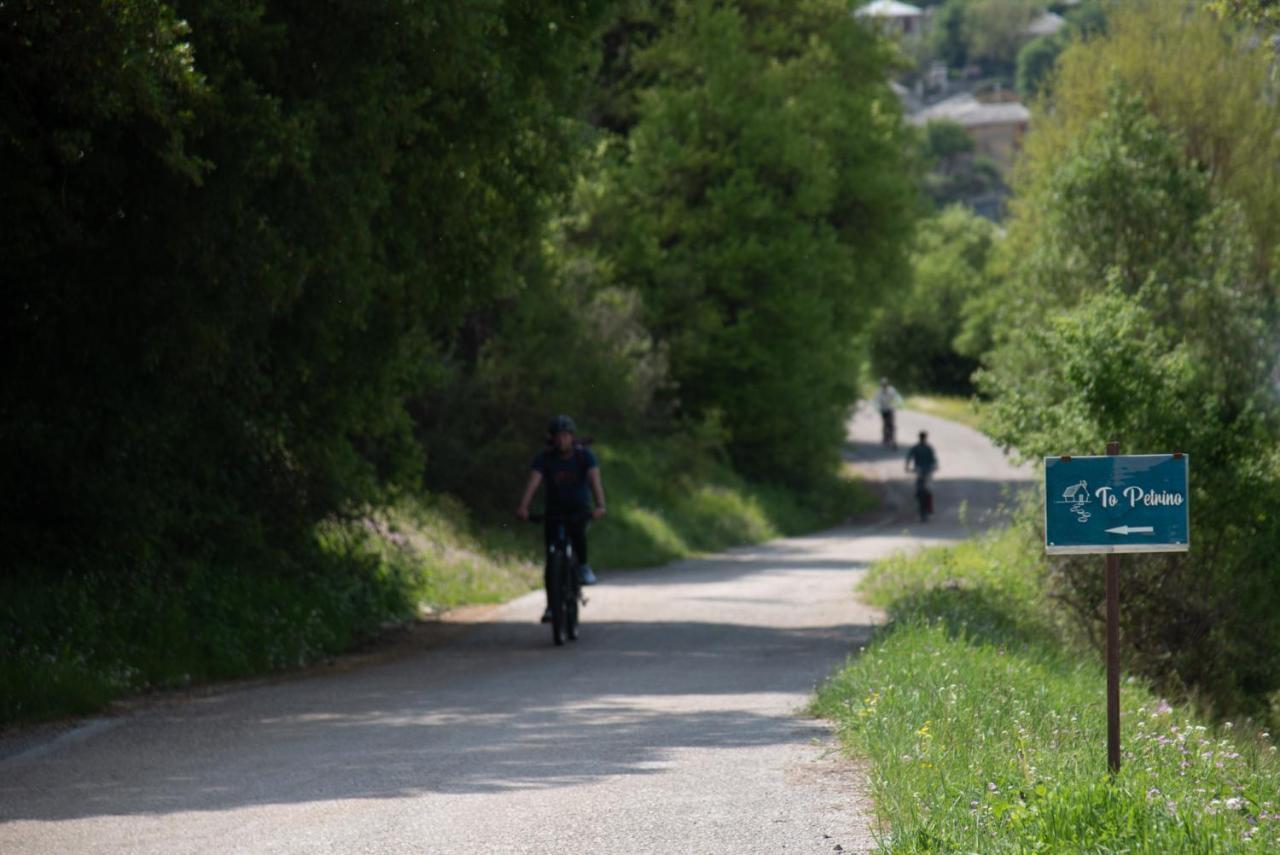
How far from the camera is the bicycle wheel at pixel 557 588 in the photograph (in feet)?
58.5

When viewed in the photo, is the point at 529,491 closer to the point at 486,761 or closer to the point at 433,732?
the point at 433,732

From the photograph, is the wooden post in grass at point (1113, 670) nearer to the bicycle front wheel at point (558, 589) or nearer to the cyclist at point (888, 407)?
the bicycle front wheel at point (558, 589)

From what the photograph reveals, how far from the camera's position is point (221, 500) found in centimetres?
1716

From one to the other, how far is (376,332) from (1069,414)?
6315 mm

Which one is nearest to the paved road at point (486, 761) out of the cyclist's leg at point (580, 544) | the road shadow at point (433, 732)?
the road shadow at point (433, 732)

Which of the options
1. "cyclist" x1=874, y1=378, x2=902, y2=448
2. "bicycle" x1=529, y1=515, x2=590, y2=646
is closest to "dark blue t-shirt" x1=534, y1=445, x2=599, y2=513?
"bicycle" x1=529, y1=515, x2=590, y2=646

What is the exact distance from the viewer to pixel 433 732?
12.0m

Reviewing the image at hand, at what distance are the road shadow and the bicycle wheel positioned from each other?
Answer: 35 cm

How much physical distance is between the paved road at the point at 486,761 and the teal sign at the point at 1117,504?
5.11ft

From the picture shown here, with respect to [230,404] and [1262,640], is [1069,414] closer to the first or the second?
[1262,640]

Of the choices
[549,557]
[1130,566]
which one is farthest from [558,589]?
[1130,566]

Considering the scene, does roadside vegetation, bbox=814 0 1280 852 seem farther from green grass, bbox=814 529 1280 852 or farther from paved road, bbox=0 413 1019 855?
paved road, bbox=0 413 1019 855

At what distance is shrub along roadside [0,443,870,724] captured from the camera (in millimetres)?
13789

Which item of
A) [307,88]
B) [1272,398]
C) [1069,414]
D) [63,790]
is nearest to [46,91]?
[307,88]
